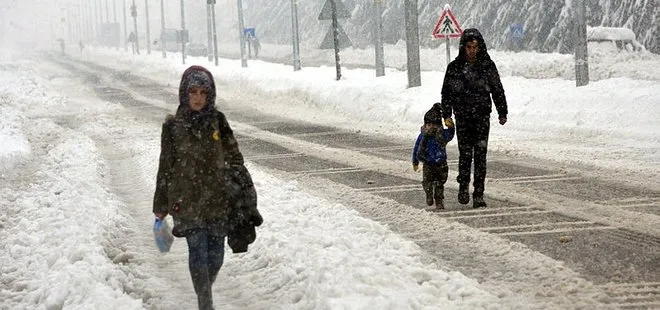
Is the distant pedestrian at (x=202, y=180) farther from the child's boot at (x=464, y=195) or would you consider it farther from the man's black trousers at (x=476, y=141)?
the child's boot at (x=464, y=195)

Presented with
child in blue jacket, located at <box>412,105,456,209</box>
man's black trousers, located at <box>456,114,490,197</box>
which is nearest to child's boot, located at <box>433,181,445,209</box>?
child in blue jacket, located at <box>412,105,456,209</box>

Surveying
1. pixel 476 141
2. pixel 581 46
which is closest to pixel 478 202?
pixel 476 141

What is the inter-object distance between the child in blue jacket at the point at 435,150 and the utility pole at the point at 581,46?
34.4ft

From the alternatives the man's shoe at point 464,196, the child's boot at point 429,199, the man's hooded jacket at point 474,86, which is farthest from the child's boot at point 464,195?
the man's hooded jacket at point 474,86

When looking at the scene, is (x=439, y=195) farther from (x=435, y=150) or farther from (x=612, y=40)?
(x=612, y=40)

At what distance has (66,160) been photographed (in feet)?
47.8

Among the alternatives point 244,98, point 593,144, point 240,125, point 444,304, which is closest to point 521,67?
point 244,98

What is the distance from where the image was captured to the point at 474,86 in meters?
8.79

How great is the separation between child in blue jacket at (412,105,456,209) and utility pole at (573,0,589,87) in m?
10.5

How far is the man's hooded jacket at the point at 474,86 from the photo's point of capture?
8.79 meters

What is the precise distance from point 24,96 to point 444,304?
30.0 meters

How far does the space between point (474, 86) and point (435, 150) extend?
0.79 metres

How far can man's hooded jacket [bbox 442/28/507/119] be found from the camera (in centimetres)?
879

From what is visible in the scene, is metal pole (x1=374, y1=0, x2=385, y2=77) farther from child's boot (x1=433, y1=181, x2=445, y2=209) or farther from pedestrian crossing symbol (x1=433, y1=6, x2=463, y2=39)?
child's boot (x1=433, y1=181, x2=445, y2=209)
